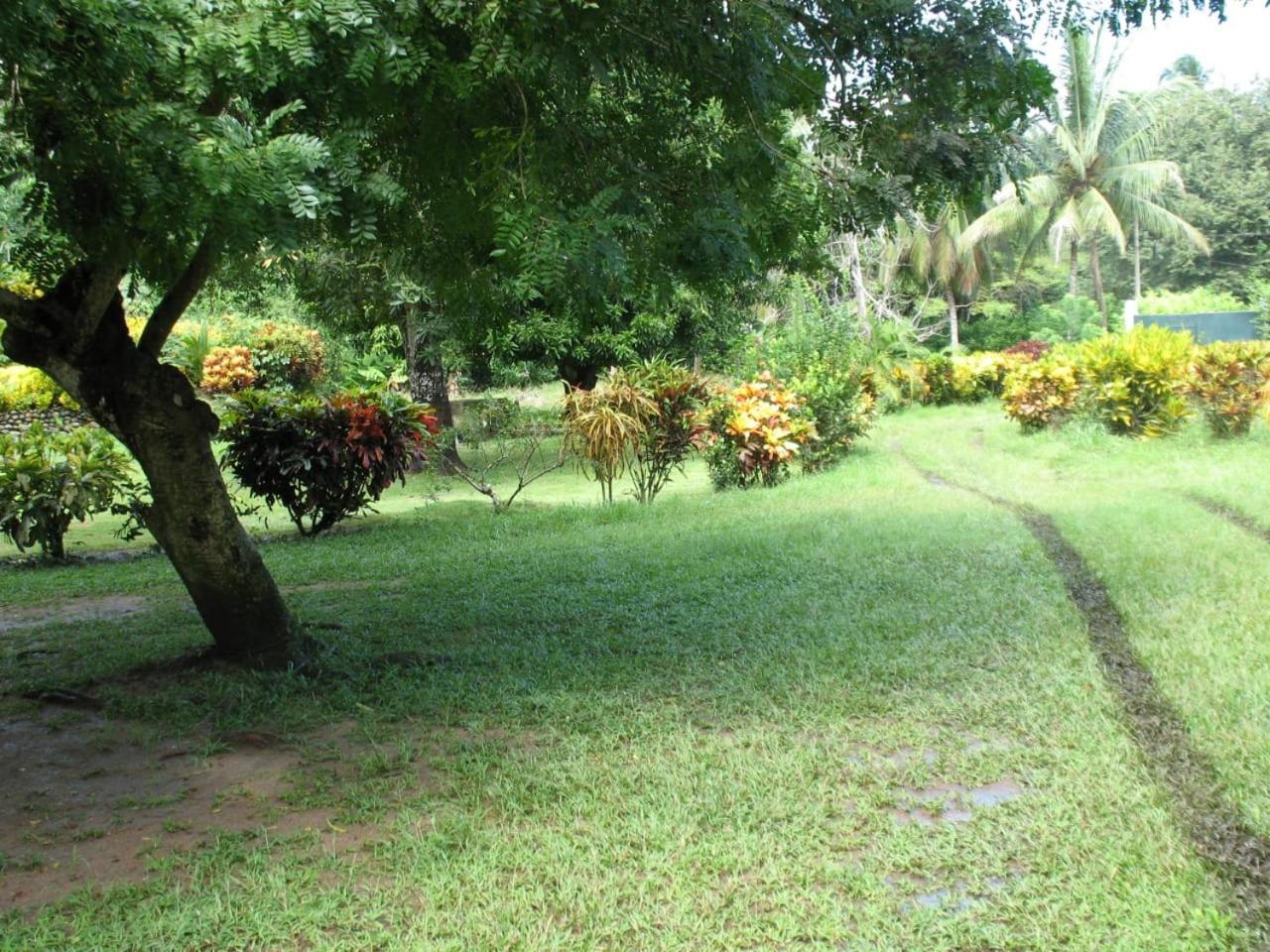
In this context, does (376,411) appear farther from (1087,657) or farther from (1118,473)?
(1118,473)

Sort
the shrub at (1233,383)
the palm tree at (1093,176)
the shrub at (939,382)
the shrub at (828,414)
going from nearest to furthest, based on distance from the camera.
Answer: the shrub at (1233,383) < the shrub at (828,414) < the shrub at (939,382) < the palm tree at (1093,176)

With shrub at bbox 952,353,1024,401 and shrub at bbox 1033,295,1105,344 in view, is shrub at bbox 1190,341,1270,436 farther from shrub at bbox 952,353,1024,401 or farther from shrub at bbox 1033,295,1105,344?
shrub at bbox 1033,295,1105,344

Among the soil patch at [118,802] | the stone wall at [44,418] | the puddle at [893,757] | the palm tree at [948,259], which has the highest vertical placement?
the palm tree at [948,259]

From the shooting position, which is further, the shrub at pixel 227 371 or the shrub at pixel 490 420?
the shrub at pixel 227 371

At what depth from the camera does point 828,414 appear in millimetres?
13961

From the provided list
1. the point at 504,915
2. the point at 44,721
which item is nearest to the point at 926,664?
the point at 504,915

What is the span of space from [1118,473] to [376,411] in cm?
793

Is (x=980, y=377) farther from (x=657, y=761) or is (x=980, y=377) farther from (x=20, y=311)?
(x=20, y=311)

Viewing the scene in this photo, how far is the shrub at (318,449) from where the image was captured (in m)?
10.0

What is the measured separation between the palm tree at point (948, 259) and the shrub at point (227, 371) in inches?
732

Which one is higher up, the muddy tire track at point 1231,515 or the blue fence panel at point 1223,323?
the blue fence panel at point 1223,323

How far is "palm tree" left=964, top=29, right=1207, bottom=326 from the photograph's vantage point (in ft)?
93.9

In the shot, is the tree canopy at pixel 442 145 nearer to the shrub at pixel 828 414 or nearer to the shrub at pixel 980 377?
the shrub at pixel 828 414

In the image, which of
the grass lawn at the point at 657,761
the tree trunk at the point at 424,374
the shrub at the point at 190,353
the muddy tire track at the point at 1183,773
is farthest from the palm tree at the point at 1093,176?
the muddy tire track at the point at 1183,773
